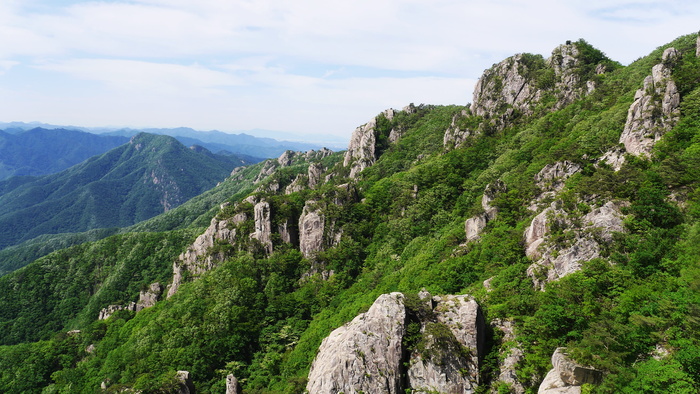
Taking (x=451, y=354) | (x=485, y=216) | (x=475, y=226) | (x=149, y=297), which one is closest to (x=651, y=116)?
(x=485, y=216)

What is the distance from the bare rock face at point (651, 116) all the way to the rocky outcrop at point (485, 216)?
20.8 meters

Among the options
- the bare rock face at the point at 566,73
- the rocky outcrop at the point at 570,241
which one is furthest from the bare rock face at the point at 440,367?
the bare rock face at the point at 566,73

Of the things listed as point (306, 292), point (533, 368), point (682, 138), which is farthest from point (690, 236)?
point (306, 292)

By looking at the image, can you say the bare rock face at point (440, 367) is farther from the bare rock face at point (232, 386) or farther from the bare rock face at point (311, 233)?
the bare rock face at point (311, 233)

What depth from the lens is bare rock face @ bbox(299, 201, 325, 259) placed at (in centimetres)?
9544

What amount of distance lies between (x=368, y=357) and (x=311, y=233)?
2552 inches

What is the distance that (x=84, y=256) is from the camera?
6531 inches

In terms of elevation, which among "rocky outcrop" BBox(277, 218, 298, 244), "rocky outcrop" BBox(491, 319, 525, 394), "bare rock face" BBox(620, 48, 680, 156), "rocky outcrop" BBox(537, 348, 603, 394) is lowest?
"rocky outcrop" BBox(277, 218, 298, 244)

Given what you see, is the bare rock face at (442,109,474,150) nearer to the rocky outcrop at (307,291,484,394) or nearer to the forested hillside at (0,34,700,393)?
the forested hillside at (0,34,700,393)

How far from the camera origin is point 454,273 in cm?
5403

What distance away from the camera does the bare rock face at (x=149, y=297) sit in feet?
364

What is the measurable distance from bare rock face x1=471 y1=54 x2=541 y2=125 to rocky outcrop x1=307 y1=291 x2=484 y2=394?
9885 cm

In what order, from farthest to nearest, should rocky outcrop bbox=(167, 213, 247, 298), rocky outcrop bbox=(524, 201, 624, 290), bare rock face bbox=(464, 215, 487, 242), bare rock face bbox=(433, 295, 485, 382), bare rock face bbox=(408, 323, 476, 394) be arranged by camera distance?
rocky outcrop bbox=(167, 213, 247, 298), bare rock face bbox=(464, 215, 487, 242), rocky outcrop bbox=(524, 201, 624, 290), bare rock face bbox=(433, 295, 485, 382), bare rock face bbox=(408, 323, 476, 394)

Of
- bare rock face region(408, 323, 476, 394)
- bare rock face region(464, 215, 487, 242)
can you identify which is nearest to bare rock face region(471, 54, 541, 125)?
bare rock face region(464, 215, 487, 242)
